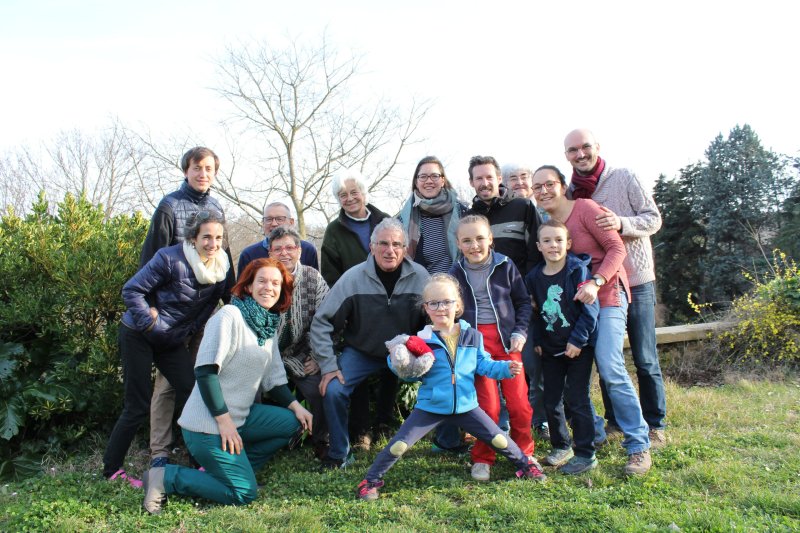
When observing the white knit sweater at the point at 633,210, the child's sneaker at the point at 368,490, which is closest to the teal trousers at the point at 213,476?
the child's sneaker at the point at 368,490

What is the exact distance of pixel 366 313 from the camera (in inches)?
179

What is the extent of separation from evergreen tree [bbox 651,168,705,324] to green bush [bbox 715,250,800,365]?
13.6 meters

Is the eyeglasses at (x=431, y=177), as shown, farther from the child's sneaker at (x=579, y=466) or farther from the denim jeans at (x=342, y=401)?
the child's sneaker at (x=579, y=466)

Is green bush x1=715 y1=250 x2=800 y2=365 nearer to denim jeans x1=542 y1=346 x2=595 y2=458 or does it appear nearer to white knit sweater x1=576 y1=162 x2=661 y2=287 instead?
white knit sweater x1=576 y1=162 x2=661 y2=287

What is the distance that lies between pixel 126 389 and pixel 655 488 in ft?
12.3

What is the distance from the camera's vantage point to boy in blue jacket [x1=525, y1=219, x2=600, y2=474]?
13.3 feet

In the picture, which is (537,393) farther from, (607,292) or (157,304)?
(157,304)

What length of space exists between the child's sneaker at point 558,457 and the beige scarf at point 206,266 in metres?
2.82

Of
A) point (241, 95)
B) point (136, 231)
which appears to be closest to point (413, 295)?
point (136, 231)

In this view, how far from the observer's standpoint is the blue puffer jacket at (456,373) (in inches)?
154

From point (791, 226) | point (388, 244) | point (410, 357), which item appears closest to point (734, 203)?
point (791, 226)

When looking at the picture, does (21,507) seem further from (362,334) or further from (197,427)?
(362,334)

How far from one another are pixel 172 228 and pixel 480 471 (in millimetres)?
3046

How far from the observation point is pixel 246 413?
4.06 meters
